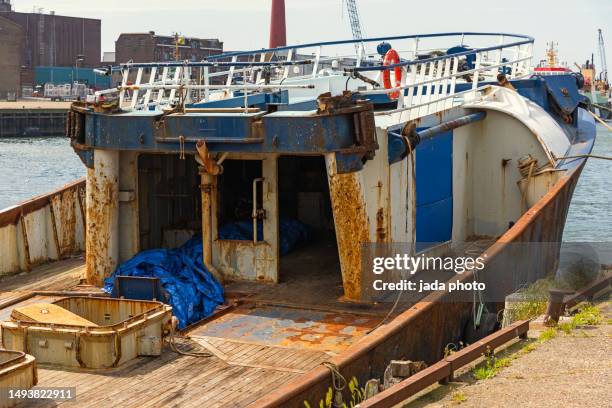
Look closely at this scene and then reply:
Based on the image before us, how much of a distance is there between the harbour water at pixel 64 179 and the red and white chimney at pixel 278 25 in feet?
51.5

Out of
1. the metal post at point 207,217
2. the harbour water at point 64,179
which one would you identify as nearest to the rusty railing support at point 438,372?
the metal post at point 207,217

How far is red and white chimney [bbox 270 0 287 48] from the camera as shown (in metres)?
61.8

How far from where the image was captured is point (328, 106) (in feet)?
34.1

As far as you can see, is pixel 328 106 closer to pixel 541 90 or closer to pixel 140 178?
pixel 140 178

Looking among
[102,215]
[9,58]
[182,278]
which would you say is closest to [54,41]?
[9,58]

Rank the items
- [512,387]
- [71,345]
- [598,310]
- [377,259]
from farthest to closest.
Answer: [377,259], [598,310], [71,345], [512,387]

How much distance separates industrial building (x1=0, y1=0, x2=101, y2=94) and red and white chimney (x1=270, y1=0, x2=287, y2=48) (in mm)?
49801

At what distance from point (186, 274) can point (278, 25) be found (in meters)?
52.9

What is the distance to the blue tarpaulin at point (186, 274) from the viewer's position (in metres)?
10.5

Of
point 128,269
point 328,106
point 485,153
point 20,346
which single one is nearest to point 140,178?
point 128,269

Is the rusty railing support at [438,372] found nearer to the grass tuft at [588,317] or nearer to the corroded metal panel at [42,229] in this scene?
the grass tuft at [588,317]

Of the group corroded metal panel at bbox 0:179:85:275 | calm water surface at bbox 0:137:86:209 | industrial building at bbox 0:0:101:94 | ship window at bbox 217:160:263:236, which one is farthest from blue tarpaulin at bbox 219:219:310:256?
industrial building at bbox 0:0:101:94

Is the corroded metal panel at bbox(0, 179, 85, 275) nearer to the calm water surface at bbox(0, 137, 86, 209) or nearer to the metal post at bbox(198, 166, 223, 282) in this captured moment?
the metal post at bbox(198, 166, 223, 282)

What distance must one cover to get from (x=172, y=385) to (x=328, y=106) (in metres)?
3.80
